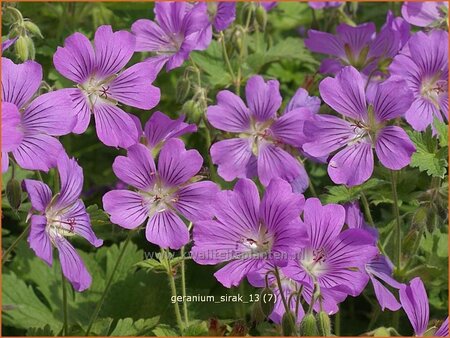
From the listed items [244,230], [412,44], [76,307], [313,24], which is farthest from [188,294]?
[313,24]

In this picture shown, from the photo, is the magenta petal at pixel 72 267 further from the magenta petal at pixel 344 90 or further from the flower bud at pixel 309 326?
the magenta petal at pixel 344 90

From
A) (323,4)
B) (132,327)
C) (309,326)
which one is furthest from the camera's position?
(323,4)

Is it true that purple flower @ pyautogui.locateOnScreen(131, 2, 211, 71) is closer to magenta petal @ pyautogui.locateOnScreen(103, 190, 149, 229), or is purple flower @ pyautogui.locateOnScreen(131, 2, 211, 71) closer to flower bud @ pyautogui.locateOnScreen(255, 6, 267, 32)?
flower bud @ pyautogui.locateOnScreen(255, 6, 267, 32)

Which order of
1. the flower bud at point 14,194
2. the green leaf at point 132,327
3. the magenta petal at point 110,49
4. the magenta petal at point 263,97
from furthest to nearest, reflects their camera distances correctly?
the magenta petal at point 263,97 < the green leaf at point 132,327 < the magenta petal at point 110,49 < the flower bud at point 14,194

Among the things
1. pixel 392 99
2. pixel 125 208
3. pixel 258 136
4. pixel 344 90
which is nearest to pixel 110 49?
pixel 125 208

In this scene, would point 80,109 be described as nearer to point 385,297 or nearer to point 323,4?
point 385,297

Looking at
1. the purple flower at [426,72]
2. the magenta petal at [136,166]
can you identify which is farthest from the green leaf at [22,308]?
the purple flower at [426,72]

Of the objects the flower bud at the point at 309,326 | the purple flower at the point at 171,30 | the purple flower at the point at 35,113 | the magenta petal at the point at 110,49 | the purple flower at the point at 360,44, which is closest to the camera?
the flower bud at the point at 309,326
